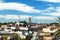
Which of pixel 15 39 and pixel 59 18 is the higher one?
pixel 59 18

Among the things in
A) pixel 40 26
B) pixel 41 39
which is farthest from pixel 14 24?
pixel 41 39

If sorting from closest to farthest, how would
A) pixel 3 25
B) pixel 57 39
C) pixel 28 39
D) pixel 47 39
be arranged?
pixel 57 39 < pixel 47 39 < pixel 28 39 < pixel 3 25

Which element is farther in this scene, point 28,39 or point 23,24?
point 23,24

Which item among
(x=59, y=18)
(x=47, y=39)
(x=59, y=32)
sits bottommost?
(x=47, y=39)

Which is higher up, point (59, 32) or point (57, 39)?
point (59, 32)

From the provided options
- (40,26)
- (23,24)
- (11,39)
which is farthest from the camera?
(23,24)

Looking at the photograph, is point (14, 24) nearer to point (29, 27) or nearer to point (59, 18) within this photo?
point (29, 27)

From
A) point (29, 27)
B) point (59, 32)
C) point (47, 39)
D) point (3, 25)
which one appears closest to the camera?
point (59, 32)

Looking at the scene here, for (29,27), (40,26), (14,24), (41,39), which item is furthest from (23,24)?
(41,39)

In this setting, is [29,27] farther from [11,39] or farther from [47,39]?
[47,39]
